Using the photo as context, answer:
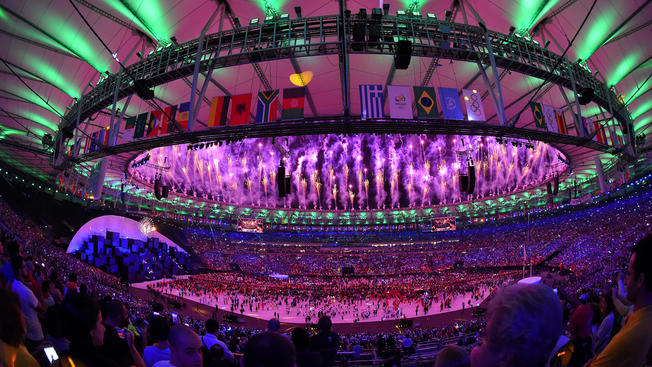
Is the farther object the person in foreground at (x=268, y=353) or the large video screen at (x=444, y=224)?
the large video screen at (x=444, y=224)

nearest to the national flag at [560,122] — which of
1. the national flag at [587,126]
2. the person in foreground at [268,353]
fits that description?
the national flag at [587,126]

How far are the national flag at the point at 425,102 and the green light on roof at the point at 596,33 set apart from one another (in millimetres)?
8873

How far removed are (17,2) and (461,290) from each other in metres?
38.6

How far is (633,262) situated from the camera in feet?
5.90

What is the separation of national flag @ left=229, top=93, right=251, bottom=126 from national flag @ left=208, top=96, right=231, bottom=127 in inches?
17.6

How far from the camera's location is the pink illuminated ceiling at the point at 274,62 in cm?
1382

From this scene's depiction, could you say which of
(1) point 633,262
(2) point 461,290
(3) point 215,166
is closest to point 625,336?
(1) point 633,262

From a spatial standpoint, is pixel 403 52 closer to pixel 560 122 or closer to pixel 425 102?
pixel 425 102

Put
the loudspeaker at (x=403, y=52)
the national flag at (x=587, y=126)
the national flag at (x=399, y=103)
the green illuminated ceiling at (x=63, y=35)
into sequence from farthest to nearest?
the national flag at (x=587, y=126) → the green illuminated ceiling at (x=63, y=35) → the national flag at (x=399, y=103) → the loudspeaker at (x=403, y=52)

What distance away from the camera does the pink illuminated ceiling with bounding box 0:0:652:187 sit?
13.8 m

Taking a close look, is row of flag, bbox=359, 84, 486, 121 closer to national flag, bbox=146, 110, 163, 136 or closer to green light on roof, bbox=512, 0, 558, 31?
green light on roof, bbox=512, 0, 558, 31

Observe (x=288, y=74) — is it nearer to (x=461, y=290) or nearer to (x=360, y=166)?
(x=461, y=290)

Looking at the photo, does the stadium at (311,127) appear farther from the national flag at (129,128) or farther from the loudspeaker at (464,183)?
the national flag at (129,128)

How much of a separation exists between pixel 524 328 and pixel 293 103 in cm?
1229
